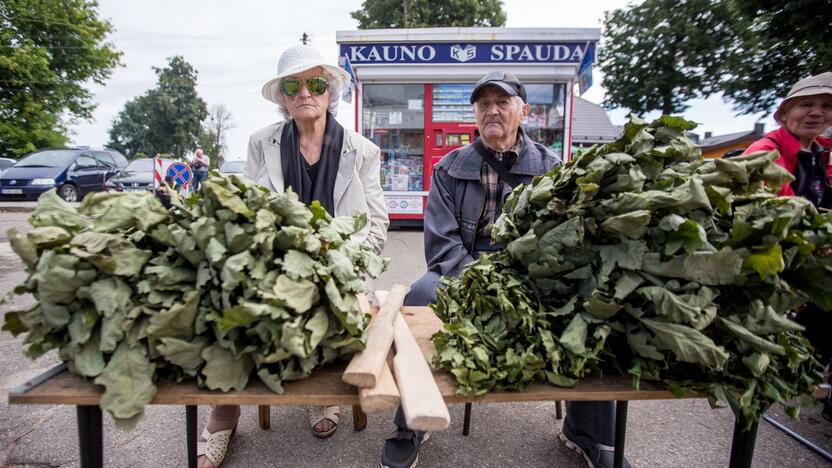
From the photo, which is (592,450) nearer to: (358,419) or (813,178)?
(358,419)

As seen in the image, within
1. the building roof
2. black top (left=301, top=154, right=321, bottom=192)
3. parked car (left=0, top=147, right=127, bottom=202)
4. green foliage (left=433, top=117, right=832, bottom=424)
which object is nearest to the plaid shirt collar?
black top (left=301, top=154, right=321, bottom=192)

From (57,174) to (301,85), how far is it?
570 inches

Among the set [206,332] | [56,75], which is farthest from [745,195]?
[56,75]

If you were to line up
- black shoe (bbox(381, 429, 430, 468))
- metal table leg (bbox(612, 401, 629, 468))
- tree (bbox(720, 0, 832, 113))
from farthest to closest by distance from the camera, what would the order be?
tree (bbox(720, 0, 832, 113)), black shoe (bbox(381, 429, 430, 468)), metal table leg (bbox(612, 401, 629, 468))

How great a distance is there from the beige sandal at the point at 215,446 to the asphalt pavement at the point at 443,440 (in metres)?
0.08

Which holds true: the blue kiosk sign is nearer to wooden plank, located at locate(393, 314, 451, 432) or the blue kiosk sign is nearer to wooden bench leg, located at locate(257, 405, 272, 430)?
wooden bench leg, located at locate(257, 405, 272, 430)

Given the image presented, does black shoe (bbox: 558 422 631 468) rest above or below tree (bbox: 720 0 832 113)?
below

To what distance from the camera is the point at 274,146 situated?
2.47 meters

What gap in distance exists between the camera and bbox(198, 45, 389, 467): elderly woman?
2.31m

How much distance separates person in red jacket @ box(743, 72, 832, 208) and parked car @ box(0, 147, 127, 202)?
51.0 feet

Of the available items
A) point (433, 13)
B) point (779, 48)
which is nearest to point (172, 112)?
point (433, 13)

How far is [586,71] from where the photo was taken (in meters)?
7.30

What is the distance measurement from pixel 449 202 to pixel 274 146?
1.08m

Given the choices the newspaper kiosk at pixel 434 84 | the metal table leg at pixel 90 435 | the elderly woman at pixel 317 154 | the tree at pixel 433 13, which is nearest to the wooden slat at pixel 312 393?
the metal table leg at pixel 90 435
